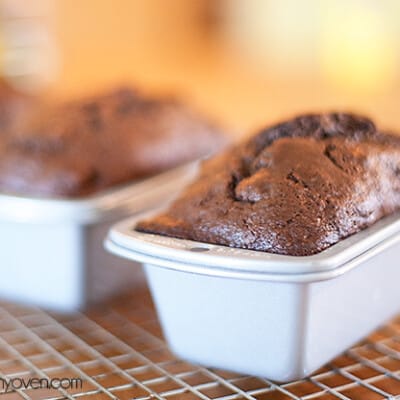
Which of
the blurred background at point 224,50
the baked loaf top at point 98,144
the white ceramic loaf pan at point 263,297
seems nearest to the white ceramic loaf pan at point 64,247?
the baked loaf top at point 98,144

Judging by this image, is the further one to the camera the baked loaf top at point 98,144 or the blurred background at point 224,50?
the blurred background at point 224,50

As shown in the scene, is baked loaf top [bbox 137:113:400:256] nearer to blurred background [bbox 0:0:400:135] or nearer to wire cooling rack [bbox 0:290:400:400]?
wire cooling rack [bbox 0:290:400:400]

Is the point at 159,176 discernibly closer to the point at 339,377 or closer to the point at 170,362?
the point at 170,362

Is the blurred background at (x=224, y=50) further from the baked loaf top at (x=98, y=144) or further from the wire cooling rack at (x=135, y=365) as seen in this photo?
the wire cooling rack at (x=135, y=365)

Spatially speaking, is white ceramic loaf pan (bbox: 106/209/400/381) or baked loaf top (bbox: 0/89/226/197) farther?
baked loaf top (bbox: 0/89/226/197)

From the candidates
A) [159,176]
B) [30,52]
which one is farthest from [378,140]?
[30,52]

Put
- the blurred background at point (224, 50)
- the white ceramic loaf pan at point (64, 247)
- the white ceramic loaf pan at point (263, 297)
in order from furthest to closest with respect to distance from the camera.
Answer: the blurred background at point (224, 50) → the white ceramic loaf pan at point (64, 247) → the white ceramic loaf pan at point (263, 297)

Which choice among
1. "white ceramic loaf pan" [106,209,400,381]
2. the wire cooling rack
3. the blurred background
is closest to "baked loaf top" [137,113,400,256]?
"white ceramic loaf pan" [106,209,400,381]
